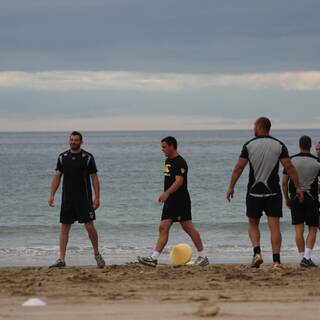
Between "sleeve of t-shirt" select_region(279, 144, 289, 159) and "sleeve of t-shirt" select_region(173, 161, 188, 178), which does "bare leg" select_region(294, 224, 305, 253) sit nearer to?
"sleeve of t-shirt" select_region(279, 144, 289, 159)

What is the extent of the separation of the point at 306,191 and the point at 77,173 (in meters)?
2.79

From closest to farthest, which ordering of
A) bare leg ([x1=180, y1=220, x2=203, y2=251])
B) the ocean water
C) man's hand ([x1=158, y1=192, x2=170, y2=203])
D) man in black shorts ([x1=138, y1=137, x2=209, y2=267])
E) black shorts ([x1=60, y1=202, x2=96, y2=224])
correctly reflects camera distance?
1. man's hand ([x1=158, y1=192, x2=170, y2=203])
2. man in black shorts ([x1=138, y1=137, x2=209, y2=267])
3. black shorts ([x1=60, y1=202, x2=96, y2=224])
4. bare leg ([x1=180, y1=220, x2=203, y2=251])
5. the ocean water

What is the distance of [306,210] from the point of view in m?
11.3

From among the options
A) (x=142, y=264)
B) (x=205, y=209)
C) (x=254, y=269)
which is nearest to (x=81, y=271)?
(x=142, y=264)

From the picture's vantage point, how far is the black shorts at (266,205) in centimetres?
1066

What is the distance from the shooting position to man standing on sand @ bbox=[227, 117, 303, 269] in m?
10.6

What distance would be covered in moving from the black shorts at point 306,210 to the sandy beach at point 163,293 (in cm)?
71

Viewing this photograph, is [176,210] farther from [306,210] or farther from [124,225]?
[124,225]

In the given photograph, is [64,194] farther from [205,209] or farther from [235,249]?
[205,209]

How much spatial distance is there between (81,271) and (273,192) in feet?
8.02

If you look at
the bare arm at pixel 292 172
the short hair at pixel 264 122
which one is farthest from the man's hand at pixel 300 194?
the short hair at pixel 264 122

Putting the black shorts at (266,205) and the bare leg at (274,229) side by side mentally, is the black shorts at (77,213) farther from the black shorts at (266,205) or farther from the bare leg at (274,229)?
the bare leg at (274,229)

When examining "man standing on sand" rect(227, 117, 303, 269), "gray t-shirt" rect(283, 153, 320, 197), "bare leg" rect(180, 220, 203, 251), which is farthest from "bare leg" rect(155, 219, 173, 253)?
"gray t-shirt" rect(283, 153, 320, 197)

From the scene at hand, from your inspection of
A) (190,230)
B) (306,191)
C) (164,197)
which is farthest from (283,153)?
(190,230)
